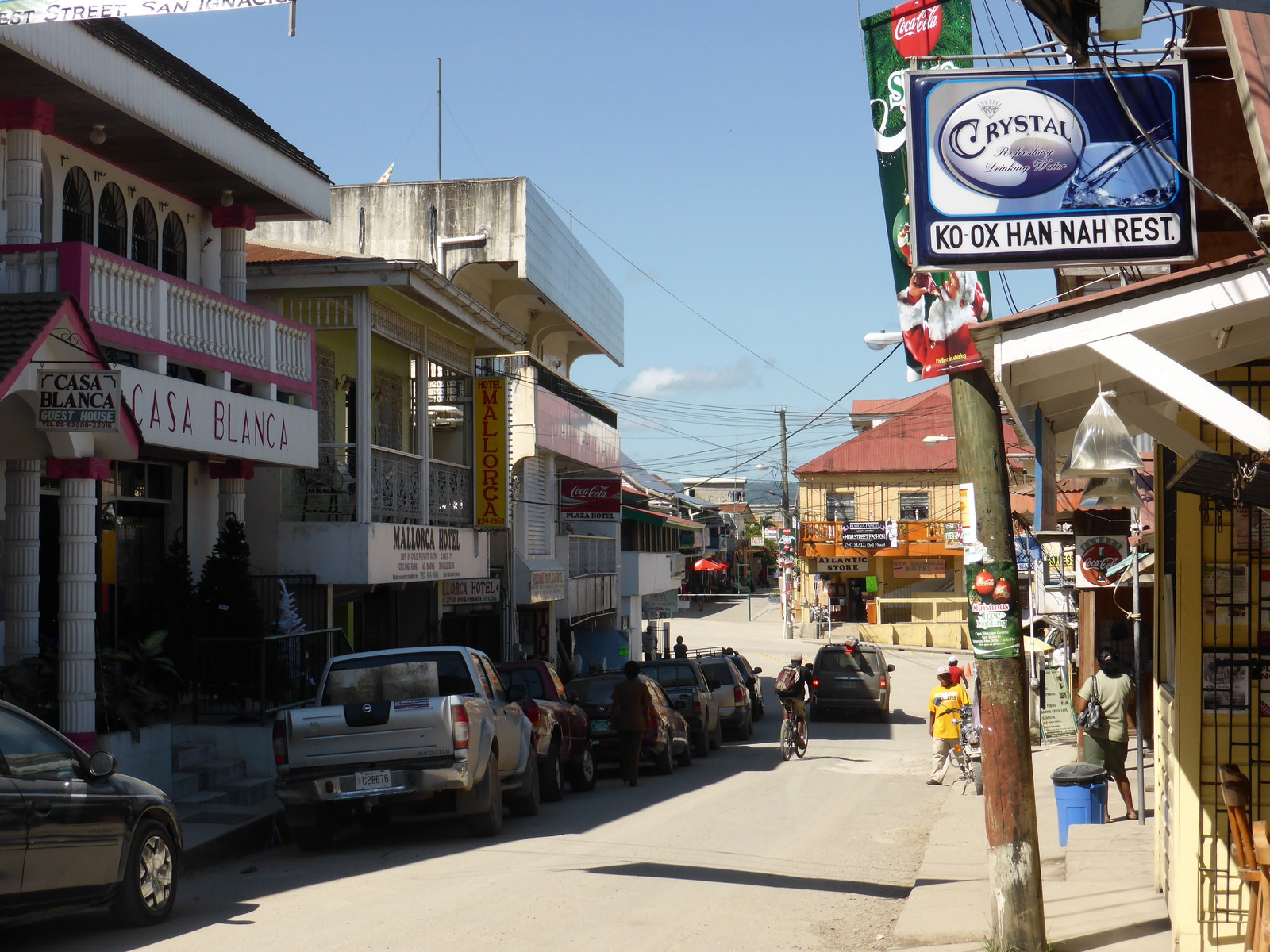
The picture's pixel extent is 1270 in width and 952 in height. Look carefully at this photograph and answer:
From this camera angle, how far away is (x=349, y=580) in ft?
65.6

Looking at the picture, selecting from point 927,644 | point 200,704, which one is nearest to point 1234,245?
point 200,704

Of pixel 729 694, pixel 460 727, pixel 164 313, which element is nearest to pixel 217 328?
pixel 164 313

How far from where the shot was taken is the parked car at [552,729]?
15.9 metres

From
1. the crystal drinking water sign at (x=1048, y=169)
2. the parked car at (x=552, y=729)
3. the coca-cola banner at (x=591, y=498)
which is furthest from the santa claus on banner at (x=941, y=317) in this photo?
the coca-cola banner at (x=591, y=498)

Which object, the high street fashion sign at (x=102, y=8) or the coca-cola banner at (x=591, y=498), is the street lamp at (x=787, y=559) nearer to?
the coca-cola banner at (x=591, y=498)

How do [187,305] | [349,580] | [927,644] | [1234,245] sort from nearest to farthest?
[1234,245] < [187,305] < [349,580] < [927,644]

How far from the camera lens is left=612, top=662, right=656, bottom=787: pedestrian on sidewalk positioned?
18.0 m

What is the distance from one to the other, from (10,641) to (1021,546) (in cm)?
1888

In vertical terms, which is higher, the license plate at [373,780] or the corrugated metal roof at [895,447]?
the corrugated metal roof at [895,447]

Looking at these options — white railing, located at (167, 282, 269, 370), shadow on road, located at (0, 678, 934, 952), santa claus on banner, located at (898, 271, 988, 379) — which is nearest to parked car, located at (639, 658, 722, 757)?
shadow on road, located at (0, 678, 934, 952)

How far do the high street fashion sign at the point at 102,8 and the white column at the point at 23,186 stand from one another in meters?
Result: 6.71

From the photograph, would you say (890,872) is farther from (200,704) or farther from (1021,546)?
(1021,546)

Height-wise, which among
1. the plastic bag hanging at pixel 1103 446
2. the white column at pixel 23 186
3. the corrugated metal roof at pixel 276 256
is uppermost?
the corrugated metal roof at pixel 276 256

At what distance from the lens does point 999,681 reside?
7.91 metres
